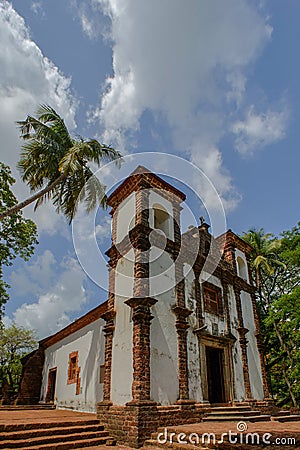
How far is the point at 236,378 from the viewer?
1220cm

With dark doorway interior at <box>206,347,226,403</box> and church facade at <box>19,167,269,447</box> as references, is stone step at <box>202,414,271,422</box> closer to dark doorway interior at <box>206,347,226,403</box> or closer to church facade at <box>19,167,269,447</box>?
church facade at <box>19,167,269,447</box>

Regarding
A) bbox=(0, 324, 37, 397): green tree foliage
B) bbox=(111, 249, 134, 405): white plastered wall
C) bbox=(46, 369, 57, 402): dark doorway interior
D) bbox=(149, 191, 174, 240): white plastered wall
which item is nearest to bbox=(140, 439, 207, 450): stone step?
bbox=(111, 249, 134, 405): white plastered wall

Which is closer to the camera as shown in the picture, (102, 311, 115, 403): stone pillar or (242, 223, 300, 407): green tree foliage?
(102, 311, 115, 403): stone pillar

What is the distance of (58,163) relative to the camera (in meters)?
12.2

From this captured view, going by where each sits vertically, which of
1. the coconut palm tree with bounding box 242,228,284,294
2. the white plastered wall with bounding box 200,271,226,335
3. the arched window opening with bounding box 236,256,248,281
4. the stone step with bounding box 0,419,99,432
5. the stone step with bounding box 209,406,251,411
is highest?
the coconut palm tree with bounding box 242,228,284,294

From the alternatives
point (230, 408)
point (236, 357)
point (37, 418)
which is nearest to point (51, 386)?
point (37, 418)

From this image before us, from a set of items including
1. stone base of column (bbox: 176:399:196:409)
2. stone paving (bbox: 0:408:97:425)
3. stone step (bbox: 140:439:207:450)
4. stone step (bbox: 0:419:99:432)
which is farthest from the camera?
stone base of column (bbox: 176:399:196:409)

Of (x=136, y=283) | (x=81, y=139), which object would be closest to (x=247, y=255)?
(x=136, y=283)

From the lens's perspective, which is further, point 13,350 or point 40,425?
point 13,350

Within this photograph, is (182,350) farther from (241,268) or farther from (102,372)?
(241,268)

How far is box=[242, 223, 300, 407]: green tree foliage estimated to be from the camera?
577 inches

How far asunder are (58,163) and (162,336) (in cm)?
750

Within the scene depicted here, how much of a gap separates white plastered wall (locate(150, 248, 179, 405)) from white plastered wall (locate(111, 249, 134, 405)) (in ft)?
2.23

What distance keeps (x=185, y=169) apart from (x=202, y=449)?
652cm
